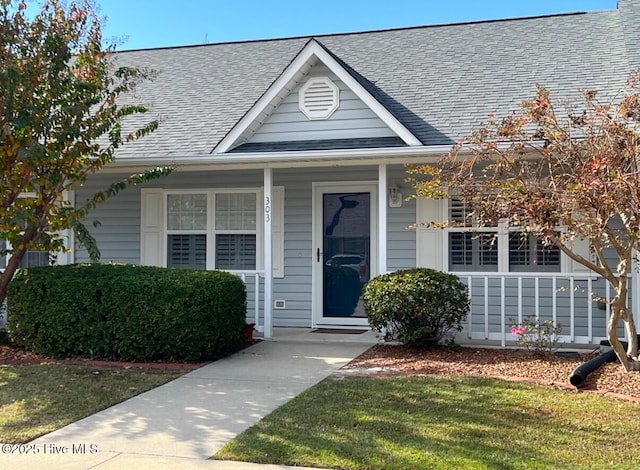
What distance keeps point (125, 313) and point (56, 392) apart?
5.14ft

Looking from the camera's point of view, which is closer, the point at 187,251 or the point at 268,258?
the point at 268,258

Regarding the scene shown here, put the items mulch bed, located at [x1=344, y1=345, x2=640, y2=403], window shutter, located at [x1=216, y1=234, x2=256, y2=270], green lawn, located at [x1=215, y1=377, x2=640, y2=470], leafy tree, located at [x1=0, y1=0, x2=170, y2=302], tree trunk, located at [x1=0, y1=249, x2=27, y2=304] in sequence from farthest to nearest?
1. window shutter, located at [x1=216, y1=234, x2=256, y2=270]
2. tree trunk, located at [x1=0, y1=249, x2=27, y2=304]
3. leafy tree, located at [x1=0, y1=0, x2=170, y2=302]
4. mulch bed, located at [x1=344, y1=345, x2=640, y2=403]
5. green lawn, located at [x1=215, y1=377, x2=640, y2=470]

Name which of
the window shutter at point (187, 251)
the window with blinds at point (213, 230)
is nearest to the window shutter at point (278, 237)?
the window with blinds at point (213, 230)

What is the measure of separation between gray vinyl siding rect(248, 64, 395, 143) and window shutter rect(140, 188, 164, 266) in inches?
89.6

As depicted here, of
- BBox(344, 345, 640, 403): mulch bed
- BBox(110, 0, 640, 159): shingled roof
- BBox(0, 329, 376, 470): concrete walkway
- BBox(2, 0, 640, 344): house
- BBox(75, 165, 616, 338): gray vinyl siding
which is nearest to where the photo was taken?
BBox(0, 329, 376, 470): concrete walkway

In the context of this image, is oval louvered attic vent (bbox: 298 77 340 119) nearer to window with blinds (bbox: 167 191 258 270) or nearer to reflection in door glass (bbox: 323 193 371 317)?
reflection in door glass (bbox: 323 193 371 317)

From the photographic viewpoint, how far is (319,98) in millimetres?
9430

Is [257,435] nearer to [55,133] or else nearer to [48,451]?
[48,451]

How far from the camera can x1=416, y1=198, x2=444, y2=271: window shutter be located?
962 centimetres

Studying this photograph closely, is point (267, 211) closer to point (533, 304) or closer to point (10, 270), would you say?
point (10, 270)

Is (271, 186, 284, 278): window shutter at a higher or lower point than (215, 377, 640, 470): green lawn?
higher

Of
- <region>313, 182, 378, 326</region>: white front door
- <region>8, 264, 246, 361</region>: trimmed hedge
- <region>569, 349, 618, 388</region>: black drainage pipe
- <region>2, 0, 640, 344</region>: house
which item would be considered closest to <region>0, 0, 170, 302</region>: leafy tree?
<region>8, 264, 246, 361</region>: trimmed hedge

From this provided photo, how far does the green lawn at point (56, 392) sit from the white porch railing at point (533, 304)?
427cm

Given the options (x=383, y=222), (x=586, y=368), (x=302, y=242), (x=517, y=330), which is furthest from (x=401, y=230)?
(x=586, y=368)
